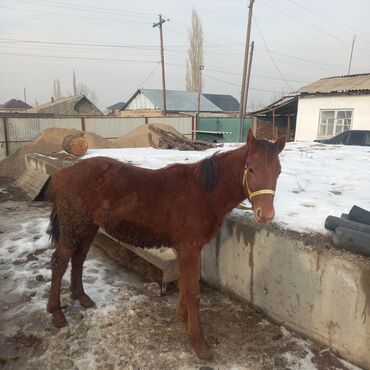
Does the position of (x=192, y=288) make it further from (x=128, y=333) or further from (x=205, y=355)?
(x=128, y=333)

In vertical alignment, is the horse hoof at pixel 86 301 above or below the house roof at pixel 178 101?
below

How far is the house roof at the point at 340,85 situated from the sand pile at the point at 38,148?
1258 cm

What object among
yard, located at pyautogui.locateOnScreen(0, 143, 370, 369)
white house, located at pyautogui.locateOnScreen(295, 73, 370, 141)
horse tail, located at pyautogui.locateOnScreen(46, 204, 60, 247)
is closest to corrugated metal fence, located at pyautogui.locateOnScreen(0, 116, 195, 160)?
white house, located at pyautogui.locateOnScreen(295, 73, 370, 141)

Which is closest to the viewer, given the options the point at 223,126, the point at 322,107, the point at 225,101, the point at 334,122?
the point at 334,122

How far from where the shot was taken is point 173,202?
3.21 metres

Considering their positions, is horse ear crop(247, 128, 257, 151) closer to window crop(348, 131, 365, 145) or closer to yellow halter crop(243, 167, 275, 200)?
yellow halter crop(243, 167, 275, 200)

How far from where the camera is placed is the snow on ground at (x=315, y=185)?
3947mm

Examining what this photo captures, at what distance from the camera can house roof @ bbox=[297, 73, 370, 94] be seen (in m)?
18.5

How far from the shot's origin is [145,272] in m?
4.80

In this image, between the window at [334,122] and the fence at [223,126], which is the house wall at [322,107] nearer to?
the window at [334,122]

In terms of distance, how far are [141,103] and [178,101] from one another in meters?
4.99

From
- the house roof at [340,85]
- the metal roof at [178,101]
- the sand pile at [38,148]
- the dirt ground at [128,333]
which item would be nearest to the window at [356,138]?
the house roof at [340,85]

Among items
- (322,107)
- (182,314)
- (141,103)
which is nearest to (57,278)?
(182,314)

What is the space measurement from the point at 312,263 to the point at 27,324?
294 cm
